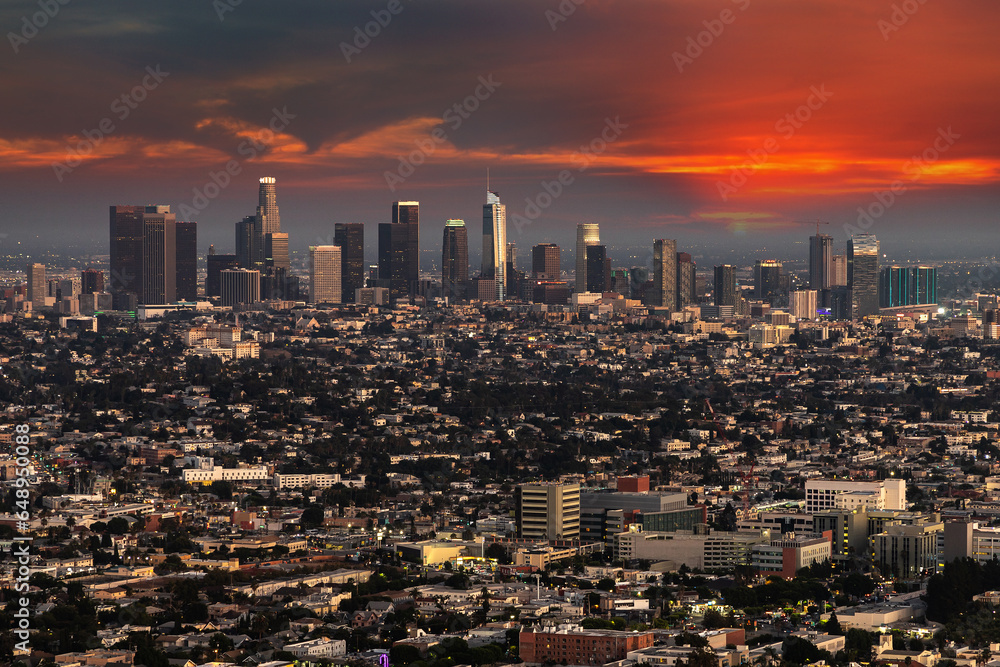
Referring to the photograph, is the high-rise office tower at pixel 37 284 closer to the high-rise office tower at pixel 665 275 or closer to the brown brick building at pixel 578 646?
the high-rise office tower at pixel 665 275

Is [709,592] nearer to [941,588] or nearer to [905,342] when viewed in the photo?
[941,588]

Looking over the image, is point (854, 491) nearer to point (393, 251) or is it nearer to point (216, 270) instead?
point (216, 270)

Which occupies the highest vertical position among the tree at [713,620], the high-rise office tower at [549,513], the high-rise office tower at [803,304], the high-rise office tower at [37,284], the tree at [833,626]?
the high-rise office tower at [37,284]

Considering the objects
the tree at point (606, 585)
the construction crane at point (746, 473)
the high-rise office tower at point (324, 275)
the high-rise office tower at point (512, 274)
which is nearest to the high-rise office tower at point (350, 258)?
the high-rise office tower at point (324, 275)

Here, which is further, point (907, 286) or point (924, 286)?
point (924, 286)

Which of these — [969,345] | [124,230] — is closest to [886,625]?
[969,345]

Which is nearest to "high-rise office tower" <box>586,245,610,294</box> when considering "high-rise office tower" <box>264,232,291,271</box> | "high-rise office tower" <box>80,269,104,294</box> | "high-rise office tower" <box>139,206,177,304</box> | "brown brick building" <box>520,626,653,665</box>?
"high-rise office tower" <box>264,232,291,271</box>

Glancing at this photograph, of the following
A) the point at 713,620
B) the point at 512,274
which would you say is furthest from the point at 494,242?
the point at 713,620
